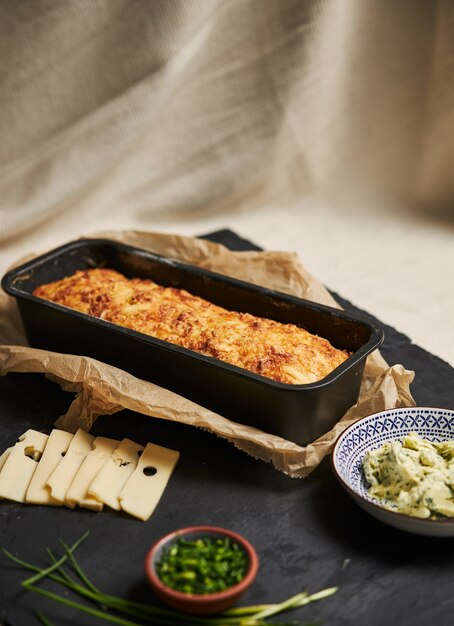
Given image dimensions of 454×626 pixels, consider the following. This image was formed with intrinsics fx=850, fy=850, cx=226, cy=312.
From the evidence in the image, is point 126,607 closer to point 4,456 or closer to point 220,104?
point 4,456

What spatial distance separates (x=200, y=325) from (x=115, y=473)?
2.67ft

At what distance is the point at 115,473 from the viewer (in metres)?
3.19

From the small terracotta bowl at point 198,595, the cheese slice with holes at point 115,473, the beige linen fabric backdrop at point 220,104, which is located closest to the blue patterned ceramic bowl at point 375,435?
the small terracotta bowl at point 198,595

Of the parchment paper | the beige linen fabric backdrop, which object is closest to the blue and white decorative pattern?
the parchment paper

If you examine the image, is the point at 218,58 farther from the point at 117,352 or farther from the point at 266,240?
the point at 117,352

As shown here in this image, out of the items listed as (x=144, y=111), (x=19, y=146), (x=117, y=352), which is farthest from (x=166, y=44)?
(x=117, y=352)

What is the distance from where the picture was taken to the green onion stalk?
2.55 meters

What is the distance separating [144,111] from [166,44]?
17.7 inches

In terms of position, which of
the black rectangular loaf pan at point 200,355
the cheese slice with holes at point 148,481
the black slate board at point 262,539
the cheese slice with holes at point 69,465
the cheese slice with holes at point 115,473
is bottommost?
the black slate board at point 262,539

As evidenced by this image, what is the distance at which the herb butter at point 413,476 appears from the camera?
2791mm

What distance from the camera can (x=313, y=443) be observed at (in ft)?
10.7

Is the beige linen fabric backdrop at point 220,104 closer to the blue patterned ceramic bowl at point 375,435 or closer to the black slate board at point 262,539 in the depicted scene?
the black slate board at point 262,539

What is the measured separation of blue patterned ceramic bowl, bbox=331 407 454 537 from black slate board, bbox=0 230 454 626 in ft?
0.41

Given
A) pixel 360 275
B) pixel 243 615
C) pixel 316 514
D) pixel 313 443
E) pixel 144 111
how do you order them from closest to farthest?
1. pixel 243 615
2. pixel 316 514
3. pixel 313 443
4. pixel 360 275
5. pixel 144 111
